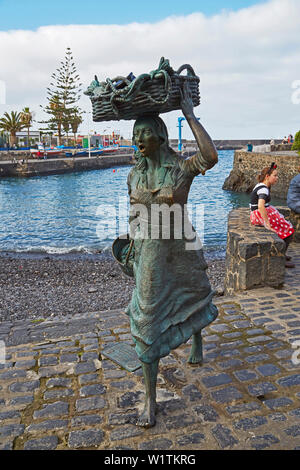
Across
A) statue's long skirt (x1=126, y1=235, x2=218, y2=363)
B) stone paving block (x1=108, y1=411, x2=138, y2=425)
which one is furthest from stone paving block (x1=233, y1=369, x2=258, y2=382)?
stone paving block (x1=108, y1=411, x2=138, y2=425)

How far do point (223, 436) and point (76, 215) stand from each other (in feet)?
75.2

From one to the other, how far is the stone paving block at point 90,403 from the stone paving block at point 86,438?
305mm

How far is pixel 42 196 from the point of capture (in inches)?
1356

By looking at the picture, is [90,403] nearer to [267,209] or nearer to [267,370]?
[267,370]

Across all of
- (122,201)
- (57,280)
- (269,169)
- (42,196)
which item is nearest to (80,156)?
(42,196)

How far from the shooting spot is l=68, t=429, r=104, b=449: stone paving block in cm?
308

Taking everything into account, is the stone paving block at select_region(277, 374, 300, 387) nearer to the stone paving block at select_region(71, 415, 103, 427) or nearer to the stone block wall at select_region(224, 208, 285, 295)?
the stone paving block at select_region(71, 415, 103, 427)

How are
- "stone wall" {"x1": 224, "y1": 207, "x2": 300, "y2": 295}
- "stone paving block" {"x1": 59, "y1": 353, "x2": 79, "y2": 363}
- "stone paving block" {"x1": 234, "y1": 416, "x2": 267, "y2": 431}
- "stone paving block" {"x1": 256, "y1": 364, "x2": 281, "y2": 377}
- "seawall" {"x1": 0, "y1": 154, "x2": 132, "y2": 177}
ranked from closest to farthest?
"stone paving block" {"x1": 234, "y1": 416, "x2": 267, "y2": 431}
"stone paving block" {"x1": 256, "y1": 364, "x2": 281, "y2": 377}
"stone paving block" {"x1": 59, "y1": 353, "x2": 79, "y2": 363}
"stone wall" {"x1": 224, "y1": 207, "x2": 300, "y2": 295}
"seawall" {"x1": 0, "y1": 154, "x2": 132, "y2": 177}

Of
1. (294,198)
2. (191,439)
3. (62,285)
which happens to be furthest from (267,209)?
(62,285)

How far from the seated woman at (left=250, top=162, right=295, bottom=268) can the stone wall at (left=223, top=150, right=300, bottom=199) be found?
20083 millimetres

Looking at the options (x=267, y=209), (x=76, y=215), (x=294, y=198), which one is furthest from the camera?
(x=76, y=215)

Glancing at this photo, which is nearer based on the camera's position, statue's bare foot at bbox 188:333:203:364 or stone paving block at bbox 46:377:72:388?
stone paving block at bbox 46:377:72:388

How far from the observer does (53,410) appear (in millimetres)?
3527

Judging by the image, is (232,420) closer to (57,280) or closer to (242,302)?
(242,302)
